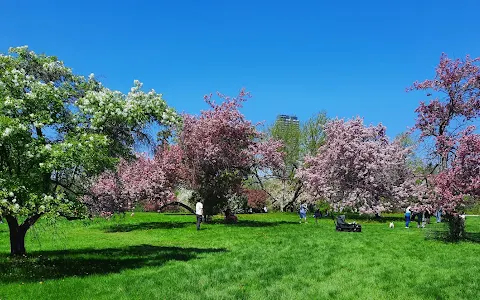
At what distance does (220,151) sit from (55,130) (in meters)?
16.9

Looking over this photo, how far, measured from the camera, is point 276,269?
12547 mm

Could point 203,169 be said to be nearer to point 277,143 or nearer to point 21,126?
point 277,143

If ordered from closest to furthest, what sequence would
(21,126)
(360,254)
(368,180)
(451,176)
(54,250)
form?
1. (21,126)
2. (360,254)
3. (54,250)
4. (451,176)
5. (368,180)

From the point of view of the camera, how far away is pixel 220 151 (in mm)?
29422

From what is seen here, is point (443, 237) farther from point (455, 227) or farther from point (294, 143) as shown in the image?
point (294, 143)

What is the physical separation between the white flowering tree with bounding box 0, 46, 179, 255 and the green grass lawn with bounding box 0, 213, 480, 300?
1.55m

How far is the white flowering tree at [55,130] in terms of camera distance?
10766 millimetres

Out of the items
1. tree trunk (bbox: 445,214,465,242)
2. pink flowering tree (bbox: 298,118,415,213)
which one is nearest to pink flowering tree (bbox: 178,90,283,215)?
pink flowering tree (bbox: 298,118,415,213)

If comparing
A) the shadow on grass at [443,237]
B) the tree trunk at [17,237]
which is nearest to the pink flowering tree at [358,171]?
the shadow on grass at [443,237]

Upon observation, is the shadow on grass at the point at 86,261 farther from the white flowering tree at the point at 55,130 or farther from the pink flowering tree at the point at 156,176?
the pink flowering tree at the point at 156,176

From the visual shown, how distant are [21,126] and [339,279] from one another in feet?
29.6

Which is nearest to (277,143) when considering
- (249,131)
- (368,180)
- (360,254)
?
(249,131)

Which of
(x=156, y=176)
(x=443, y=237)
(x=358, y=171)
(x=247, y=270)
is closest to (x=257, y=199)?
(x=358, y=171)

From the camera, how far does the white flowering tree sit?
1077 centimetres
